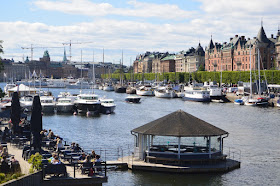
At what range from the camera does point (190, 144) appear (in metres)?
31.5

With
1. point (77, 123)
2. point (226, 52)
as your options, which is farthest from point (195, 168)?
point (226, 52)

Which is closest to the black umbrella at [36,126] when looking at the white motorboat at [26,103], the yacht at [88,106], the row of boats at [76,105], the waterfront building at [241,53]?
the row of boats at [76,105]

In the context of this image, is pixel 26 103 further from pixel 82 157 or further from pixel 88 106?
pixel 82 157

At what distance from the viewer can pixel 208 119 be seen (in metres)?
66.2

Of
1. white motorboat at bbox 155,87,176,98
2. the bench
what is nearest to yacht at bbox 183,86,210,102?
white motorboat at bbox 155,87,176,98

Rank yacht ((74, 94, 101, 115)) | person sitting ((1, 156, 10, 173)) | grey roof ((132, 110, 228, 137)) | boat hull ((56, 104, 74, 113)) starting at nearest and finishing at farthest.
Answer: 1. person sitting ((1, 156, 10, 173))
2. grey roof ((132, 110, 228, 137))
3. yacht ((74, 94, 101, 115))
4. boat hull ((56, 104, 74, 113))

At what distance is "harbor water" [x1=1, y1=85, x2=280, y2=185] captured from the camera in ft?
89.9

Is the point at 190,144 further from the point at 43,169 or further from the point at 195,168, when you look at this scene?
the point at 43,169

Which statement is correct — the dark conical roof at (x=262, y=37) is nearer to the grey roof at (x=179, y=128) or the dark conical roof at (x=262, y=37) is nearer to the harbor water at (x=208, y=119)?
the harbor water at (x=208, y=119)

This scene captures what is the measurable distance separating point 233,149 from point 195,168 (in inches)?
423

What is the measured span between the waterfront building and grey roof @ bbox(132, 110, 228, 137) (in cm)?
9679

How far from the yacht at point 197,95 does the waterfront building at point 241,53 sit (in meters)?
18.6

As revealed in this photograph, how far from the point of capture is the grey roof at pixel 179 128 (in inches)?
1117

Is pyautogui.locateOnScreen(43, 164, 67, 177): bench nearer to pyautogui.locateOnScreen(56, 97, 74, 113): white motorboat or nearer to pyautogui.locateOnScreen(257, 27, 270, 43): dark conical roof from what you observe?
pyautogui.locateOnScreen(56, 97, 74, 113): white motorboat
